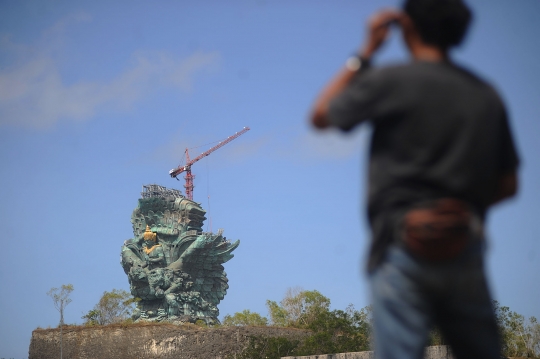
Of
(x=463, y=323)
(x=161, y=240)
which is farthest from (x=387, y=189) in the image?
(x=161, y=240)

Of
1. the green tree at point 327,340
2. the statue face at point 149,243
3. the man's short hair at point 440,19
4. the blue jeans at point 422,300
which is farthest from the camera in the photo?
the statue face at point 149,243

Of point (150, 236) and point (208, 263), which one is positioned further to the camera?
point (208, 263)

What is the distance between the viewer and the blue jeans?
258 centimetres

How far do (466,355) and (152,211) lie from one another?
47.9 m

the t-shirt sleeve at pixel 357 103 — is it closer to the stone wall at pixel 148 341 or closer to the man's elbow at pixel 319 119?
the man's elbow at pixel 319 119

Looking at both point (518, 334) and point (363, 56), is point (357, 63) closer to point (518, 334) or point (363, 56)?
point (363, 56)

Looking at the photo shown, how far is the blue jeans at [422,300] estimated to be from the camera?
8.45 ft

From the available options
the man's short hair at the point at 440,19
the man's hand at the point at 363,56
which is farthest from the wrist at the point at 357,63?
the man's short hair at the point at 440,19

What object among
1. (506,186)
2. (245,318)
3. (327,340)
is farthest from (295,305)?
(506,186)

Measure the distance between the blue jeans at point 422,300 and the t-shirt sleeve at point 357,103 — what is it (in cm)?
49

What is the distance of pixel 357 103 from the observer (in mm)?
2701

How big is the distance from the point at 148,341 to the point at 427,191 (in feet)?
138

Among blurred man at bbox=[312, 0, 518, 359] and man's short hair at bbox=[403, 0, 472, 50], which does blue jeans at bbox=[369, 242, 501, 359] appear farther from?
man's short hair at bbox=[403, 0, 472, 50]

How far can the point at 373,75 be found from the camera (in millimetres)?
2717
